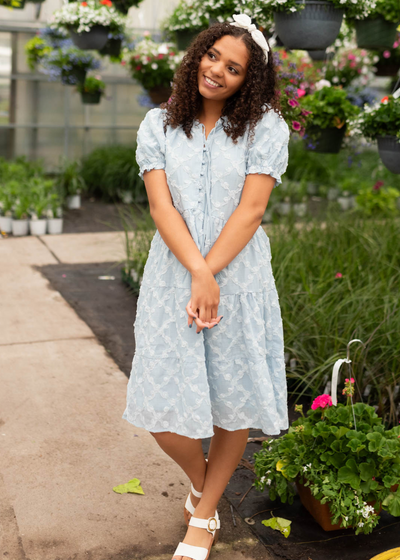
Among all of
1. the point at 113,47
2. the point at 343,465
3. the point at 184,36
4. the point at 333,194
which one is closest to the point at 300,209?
the point at 333,194

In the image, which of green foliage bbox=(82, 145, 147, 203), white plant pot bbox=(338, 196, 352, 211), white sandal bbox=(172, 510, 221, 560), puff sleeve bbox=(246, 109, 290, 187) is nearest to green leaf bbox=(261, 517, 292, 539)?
white sandal bbox=(172, 510, 221, 560)

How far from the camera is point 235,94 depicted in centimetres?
191

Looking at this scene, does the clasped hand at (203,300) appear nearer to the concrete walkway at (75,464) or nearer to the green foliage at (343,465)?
the green foliage at (343,465)

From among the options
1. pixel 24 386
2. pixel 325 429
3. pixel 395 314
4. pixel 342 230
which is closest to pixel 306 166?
pixel 342 230

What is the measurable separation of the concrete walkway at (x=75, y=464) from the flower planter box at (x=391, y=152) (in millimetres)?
1743

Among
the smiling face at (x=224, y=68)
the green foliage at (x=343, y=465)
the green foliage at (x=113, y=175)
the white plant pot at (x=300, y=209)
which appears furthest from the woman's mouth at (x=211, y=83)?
the green foliage at (x=113, y=175)

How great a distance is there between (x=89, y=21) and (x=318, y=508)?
4422mm

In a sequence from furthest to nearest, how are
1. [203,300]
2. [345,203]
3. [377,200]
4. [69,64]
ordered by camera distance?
[345,203] < [69,64] < [377,200] < [203,300]

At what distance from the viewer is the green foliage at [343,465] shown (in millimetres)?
2037

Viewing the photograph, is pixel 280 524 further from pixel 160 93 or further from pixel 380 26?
pixel 160 93

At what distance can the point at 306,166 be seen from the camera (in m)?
8.27

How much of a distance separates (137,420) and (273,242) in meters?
2.54

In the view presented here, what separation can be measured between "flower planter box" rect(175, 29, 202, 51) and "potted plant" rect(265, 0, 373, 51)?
1.35 meters

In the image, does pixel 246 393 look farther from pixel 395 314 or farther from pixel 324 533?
pixel 395 314
